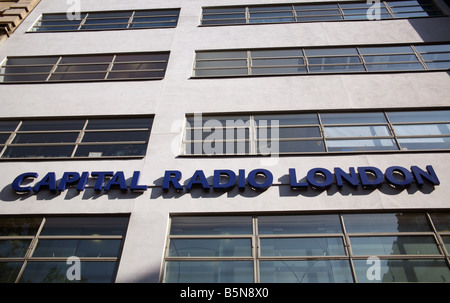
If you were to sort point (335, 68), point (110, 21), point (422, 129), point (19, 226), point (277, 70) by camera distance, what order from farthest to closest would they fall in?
point (110, 21) → point (277, 70) → point (335, 68) → point (422, 129) → point (19, 226)

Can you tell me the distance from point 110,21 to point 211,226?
12972mm

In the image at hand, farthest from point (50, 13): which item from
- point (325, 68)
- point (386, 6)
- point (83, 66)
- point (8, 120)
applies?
point (386, 6)

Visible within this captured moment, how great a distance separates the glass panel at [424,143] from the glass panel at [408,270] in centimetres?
371

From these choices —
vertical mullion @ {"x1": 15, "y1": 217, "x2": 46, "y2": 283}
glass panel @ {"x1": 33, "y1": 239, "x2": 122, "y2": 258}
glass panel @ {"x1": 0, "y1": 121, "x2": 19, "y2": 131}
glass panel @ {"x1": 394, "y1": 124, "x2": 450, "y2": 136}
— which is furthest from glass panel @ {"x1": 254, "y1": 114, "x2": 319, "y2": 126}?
glass panel @ {"x1": 0, "y1": 121, "x2": 19, "y2": 131}

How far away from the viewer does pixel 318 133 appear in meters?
10.2

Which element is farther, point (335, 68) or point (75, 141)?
point (335, 68)

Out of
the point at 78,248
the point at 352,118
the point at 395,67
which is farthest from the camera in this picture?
the point at 395,67

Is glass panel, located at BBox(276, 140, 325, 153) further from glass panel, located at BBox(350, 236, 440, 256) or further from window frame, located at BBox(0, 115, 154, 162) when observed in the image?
window frame, located at BBox(0, 115, 154, 162)

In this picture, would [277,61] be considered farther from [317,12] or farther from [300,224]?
[300,224]

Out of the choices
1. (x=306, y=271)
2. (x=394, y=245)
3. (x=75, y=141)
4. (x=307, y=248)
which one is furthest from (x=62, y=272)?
(x=394, y=245)

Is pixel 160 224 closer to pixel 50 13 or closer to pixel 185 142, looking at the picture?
pixel 185 142

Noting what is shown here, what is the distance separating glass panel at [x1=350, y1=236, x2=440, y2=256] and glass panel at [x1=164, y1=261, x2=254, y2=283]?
281 cm

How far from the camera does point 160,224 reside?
26.7ft
